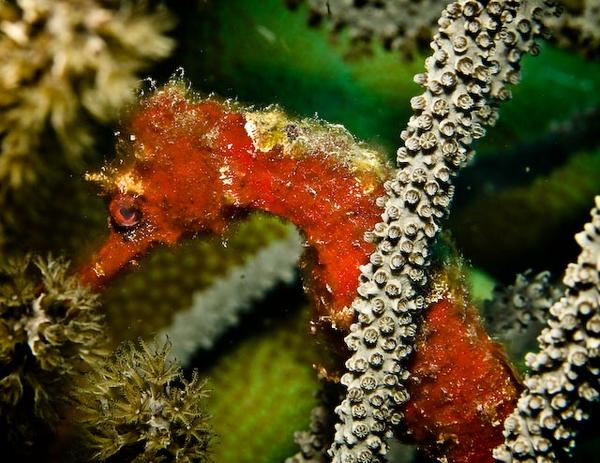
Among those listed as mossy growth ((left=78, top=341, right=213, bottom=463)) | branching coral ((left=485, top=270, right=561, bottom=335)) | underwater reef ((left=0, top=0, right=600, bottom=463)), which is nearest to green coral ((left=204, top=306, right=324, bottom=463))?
underwater reef ((left=0, top=0, right=600, bottom=463))

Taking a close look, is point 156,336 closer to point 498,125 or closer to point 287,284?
point 287,284

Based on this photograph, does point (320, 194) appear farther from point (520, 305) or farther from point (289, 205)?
point (520, 305)

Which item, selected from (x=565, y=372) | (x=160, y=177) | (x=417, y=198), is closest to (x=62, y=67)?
(x=160, y=177)

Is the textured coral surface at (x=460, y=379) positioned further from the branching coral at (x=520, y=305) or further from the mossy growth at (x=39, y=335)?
the mossy growth at (x=39, y=335)

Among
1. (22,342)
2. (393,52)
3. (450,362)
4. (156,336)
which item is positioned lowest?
(156,336)

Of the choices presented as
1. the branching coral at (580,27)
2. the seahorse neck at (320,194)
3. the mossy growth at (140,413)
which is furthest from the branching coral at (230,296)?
the branching coral at (580,27)

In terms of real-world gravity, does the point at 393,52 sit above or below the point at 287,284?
above

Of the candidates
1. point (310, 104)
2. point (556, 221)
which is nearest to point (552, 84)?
point (556, 221)
